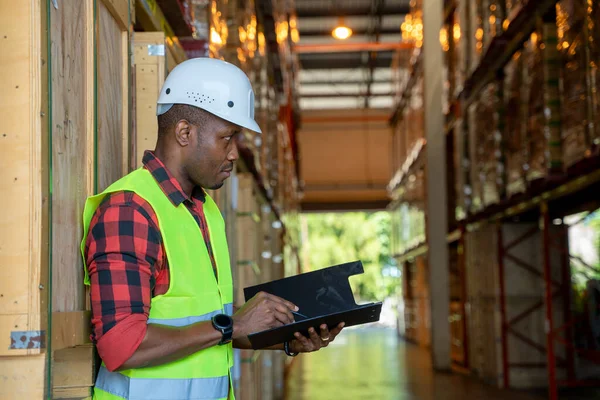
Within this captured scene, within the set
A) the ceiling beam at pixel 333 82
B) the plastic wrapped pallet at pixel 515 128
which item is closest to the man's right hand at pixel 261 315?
the plastic wrapped pallet at pixel 515 128

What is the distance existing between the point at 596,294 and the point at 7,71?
9.43 metres

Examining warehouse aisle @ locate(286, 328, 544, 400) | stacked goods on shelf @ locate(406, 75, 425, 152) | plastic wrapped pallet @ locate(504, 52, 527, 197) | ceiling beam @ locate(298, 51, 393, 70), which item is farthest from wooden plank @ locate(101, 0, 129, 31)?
ceiling beam @ locate(298, 51, 393, 70)

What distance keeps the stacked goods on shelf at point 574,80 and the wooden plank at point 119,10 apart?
21.9 ft

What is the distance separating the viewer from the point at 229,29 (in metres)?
8.80

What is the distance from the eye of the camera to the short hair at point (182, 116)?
3.05 metres

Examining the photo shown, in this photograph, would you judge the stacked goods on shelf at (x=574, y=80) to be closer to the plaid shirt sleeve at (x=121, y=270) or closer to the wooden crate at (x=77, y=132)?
the wooden crate at (x=77, y=132)

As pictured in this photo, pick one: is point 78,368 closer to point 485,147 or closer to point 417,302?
point 485,147

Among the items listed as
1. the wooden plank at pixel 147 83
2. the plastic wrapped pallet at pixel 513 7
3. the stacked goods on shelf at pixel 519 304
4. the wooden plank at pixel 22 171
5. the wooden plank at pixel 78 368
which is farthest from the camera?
the stacked goods on shelf at pixel 519 304

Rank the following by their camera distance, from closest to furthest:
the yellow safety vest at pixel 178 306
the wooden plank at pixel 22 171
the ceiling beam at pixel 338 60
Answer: the wooden plank at pixel 22 171 < the yellow safety vest at pixel 178 306 < the ceiling beam at pixel 338 60

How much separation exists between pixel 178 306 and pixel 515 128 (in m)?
11.6

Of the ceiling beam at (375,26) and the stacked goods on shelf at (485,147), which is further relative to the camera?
the ceiling beam at (375,26)

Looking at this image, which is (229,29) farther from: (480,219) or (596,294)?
(480,219)

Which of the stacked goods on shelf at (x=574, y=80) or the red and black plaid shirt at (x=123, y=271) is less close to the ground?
the stacked goods on shelf at (x=574, y=80)

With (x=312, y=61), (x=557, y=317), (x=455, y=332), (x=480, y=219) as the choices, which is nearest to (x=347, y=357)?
(x=455, y=332)
